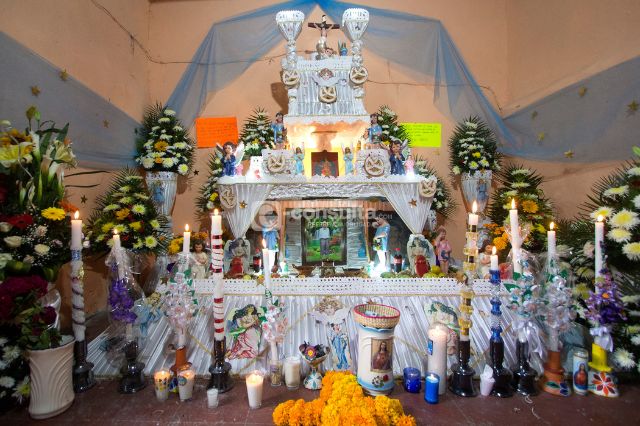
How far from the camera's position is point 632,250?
6.92 feet

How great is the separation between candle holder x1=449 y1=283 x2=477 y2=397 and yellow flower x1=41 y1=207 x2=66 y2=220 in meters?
2.51

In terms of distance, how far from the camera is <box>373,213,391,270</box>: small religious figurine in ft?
11.5

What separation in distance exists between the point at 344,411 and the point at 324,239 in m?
2.14

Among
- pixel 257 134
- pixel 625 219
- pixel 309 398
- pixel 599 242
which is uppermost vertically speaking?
pixel 257 134

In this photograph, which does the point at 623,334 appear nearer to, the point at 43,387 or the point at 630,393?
the point at 630,393

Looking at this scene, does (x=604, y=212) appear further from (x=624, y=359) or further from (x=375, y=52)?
(x=375, y=52)

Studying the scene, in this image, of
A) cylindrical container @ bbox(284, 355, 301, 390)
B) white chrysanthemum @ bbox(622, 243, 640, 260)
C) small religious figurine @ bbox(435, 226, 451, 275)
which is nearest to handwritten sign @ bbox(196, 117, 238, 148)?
small religious figurine @ bbox(435, 226, 451, 275)

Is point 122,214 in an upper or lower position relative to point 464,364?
upper

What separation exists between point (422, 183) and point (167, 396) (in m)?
2.73

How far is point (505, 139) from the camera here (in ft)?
14.7

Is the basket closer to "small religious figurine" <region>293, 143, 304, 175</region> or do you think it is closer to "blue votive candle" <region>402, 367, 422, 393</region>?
"blue votive candle" <region>402, 367, 422, 393</region>

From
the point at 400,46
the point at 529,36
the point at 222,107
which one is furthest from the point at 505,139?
the point at 222,107

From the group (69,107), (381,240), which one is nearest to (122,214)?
(69,107)

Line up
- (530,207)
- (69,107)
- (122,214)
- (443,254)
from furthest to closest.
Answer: (530,207), (122,214), (443,254), (69,107)
